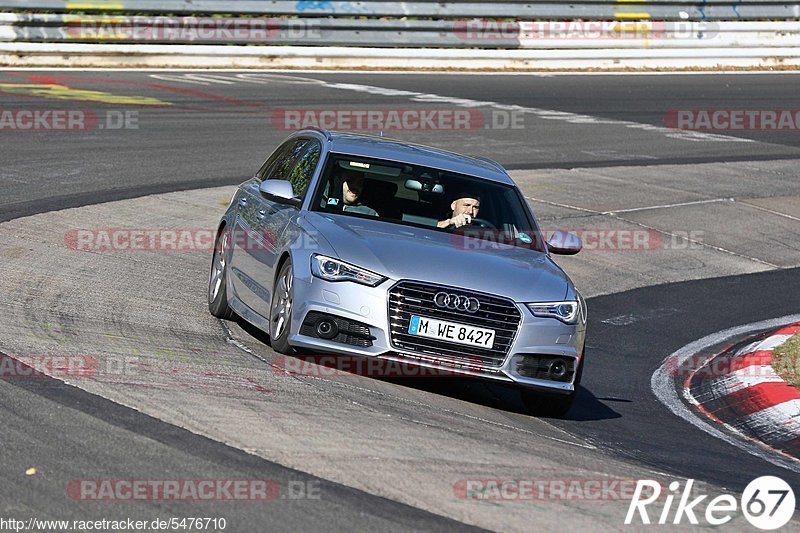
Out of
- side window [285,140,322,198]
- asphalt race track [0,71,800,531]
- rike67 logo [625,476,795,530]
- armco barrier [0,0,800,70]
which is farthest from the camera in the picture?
armco barrier [0,0,800,70]

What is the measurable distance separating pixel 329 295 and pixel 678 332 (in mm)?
5209

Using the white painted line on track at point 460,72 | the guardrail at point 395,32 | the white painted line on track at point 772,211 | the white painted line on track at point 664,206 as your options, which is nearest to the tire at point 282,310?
the white painted line on track at point 664,206

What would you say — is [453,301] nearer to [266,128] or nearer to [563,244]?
[563,244]

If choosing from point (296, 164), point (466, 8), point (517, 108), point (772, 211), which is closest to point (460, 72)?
point (466, 8)

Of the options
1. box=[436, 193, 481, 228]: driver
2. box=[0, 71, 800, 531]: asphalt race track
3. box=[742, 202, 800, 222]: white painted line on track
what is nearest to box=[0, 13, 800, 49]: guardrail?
box=[0, 71, 800, 531]: asphalt race track

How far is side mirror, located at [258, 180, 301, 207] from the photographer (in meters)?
9.12

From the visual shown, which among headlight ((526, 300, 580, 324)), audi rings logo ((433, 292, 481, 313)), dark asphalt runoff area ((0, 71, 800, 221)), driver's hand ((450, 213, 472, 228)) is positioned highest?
driver's hand ((450, 213, 472, 228))

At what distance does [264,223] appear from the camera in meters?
9.55

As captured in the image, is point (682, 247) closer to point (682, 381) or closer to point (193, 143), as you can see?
point (682, 381)

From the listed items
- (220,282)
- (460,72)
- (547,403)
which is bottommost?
(547,403)

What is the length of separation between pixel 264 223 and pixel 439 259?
5.40 ft

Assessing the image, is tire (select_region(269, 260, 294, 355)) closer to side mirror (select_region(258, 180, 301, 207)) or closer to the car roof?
side mirror (select_region(258, 180, 301, 207))

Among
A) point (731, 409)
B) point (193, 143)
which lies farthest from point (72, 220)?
point (731, 409)

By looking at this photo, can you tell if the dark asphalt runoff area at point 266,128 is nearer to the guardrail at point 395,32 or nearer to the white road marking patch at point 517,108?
the white road marking patch at point 517,108
